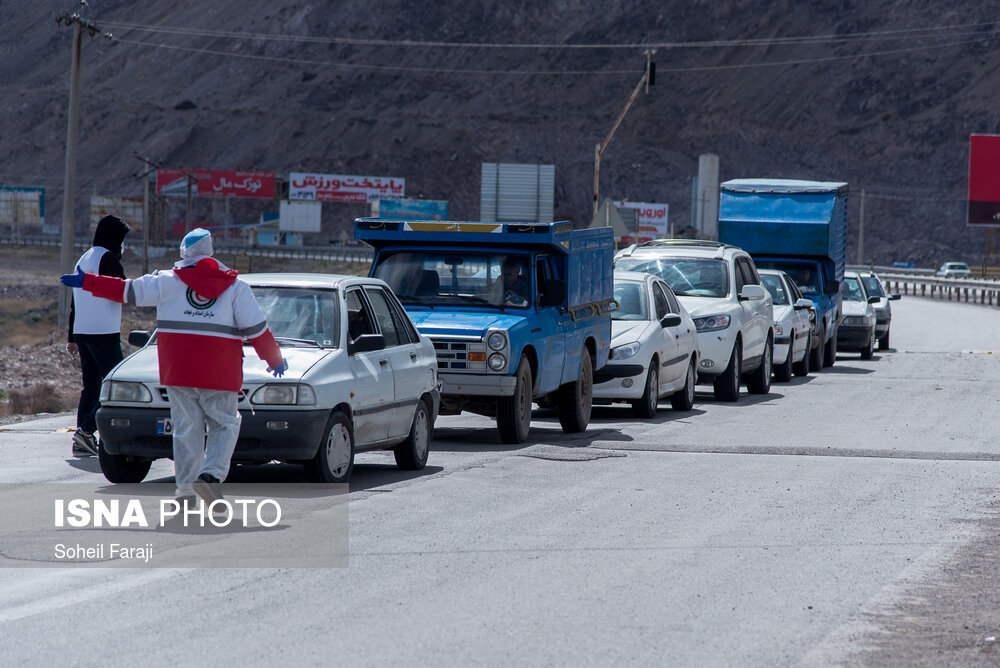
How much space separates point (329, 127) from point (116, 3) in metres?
44.6

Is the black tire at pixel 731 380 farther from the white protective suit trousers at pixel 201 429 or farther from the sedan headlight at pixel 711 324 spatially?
the white protective suit trousers at pixel 201 429

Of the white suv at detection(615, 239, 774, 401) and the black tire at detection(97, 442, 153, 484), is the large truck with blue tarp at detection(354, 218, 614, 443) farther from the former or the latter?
the white suv at detection(615, 239, 774, 401)

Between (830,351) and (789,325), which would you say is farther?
(830,351)

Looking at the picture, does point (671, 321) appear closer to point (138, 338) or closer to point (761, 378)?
point (761, 378)

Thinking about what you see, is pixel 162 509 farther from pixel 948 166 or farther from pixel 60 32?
pixel 60 32

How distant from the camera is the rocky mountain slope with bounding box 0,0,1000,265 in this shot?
358ft

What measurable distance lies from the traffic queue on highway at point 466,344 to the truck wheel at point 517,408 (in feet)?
0.07

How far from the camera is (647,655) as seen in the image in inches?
222

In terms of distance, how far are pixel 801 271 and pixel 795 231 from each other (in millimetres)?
890

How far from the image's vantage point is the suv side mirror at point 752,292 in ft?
63.0

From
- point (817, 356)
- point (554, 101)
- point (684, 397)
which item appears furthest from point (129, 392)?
point (554, 101)

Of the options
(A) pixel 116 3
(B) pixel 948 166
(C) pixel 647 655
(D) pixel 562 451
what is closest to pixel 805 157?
(B) pixel 948 166

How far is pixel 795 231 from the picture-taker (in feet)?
86.1

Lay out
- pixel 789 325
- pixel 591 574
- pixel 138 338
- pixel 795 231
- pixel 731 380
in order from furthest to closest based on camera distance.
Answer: pixel 795 231 < pixel 789 325 < pixel 731 380 < pixel 138 338 < pixel 591 574
